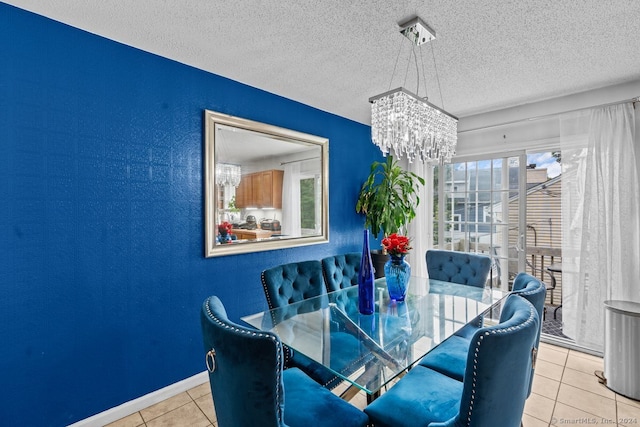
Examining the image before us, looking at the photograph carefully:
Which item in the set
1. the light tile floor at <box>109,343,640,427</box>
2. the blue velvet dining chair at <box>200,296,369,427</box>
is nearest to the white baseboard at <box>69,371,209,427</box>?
→ the light tile floor at <box>109,343,640,427</box>

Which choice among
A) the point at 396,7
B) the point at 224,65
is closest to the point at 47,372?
the point at 224,65

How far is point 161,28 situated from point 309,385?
2.30 meters

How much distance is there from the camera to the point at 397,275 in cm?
212

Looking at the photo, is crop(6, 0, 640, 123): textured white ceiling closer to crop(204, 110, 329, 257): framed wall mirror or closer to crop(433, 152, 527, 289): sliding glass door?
crop(204, 110, 329, 257): framed wall mirror

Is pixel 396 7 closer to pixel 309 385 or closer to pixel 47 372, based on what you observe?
pixel 309 385

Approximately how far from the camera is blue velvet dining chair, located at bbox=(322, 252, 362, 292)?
8.45ft

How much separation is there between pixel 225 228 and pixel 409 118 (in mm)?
1714

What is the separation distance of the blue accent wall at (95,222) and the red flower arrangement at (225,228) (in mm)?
199

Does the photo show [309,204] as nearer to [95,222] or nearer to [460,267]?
[460,267]

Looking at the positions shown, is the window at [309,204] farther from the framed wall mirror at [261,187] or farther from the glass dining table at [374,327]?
the glass dining table at [374,327]

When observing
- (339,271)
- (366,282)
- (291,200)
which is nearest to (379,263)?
(339,271)

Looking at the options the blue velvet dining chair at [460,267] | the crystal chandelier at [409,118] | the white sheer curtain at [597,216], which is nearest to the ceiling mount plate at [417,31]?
the crystal chandelier at [409,118]

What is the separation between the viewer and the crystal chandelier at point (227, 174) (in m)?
2.59

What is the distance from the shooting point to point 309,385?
5.00 feet
